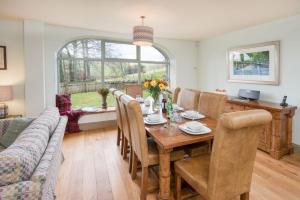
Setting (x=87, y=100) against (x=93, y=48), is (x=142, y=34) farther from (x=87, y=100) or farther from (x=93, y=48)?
(x=87, y=100)

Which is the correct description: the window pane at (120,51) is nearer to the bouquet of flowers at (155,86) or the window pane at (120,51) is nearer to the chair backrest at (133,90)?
the chair backrest at (133,90)

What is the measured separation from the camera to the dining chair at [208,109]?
2.16 meters

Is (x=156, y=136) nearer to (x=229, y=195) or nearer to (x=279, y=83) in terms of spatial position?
(x=229, y=195)

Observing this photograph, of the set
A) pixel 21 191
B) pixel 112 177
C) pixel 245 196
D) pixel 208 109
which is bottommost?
pixel 112 177

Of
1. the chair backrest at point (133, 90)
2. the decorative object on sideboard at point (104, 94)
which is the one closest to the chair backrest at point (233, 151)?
the chair backrest at point (133, 90)

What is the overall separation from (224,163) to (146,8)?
246cm

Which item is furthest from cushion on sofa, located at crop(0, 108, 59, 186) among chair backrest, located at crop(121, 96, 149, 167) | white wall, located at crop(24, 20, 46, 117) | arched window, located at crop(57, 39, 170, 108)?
arched window, located at crop(57, 39, 170, 108)

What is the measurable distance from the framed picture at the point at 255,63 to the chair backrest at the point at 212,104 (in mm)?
1671

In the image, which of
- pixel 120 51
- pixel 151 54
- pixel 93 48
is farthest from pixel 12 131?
pixel 151 54

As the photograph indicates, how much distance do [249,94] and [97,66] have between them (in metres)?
3.56

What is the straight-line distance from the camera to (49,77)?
3.87 m

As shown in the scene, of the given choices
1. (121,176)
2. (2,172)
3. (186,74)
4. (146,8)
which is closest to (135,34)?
(146,8)

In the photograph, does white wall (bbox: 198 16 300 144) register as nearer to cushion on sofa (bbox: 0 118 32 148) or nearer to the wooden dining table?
the wooden dining table

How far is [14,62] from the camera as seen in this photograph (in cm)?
358
